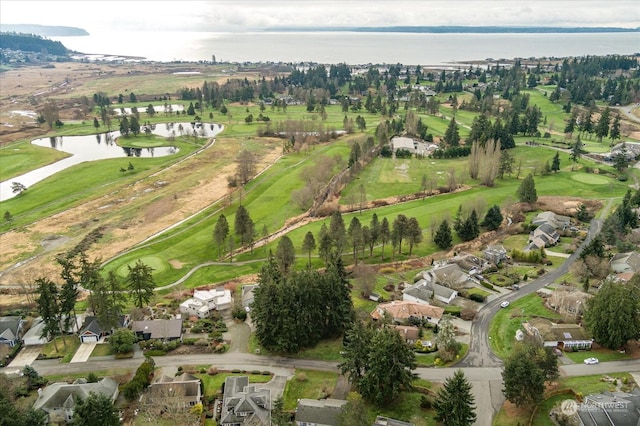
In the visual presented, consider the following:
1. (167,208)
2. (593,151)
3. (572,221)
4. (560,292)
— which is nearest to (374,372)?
(560,292)

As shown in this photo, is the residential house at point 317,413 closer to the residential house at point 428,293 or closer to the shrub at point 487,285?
the residential house at point 428,293

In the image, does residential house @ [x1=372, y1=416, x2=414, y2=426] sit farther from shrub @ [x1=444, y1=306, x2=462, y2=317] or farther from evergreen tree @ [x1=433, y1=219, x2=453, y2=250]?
evergreen tree @ [x1=433, y1=219, x2=453, y2=250]

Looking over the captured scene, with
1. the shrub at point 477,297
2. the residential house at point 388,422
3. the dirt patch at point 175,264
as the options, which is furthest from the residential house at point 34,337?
the shrub at point 477,297

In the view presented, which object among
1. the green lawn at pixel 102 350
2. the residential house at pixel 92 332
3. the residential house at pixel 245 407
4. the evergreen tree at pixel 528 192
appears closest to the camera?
the residential house at pixel 245 407

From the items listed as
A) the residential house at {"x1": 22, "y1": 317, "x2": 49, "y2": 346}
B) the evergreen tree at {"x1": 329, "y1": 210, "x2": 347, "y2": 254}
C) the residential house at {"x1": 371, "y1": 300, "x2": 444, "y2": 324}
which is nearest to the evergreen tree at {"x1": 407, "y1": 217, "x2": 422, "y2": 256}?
→ the evergreen tree at {"x1": 329, "y1": 210, "x2": 347, "y2": 254}

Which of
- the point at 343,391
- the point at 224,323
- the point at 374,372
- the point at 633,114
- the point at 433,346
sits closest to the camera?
the point at 374,372

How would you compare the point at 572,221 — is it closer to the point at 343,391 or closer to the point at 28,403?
the point at 343,391

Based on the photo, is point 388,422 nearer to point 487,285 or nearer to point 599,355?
point 599,355
